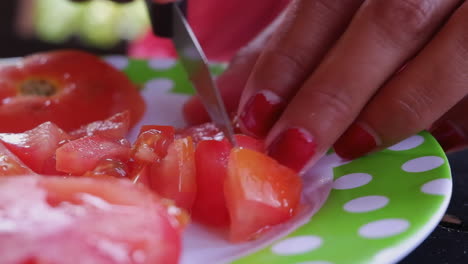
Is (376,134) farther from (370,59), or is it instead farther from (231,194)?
(231,194)

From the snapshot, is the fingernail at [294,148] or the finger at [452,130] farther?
the finger at [452,130]

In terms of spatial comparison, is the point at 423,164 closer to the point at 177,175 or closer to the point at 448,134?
the point at 448,134

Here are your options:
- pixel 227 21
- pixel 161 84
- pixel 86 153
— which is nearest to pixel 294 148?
pixel 86 153

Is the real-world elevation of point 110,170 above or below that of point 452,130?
below

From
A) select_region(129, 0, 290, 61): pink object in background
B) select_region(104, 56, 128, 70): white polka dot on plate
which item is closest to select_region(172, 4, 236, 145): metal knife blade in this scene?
select_region(104, 56, 128, 70): white polka dot on plate

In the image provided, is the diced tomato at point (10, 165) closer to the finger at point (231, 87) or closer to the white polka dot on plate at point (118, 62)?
the finger at point (231, 87)

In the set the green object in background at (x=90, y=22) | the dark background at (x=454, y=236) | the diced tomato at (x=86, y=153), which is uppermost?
the dark background at (x=454, y=236)

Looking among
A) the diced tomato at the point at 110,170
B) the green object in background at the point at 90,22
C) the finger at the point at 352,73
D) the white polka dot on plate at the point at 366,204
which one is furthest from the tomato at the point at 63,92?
the green object in background at the point at 90,22
